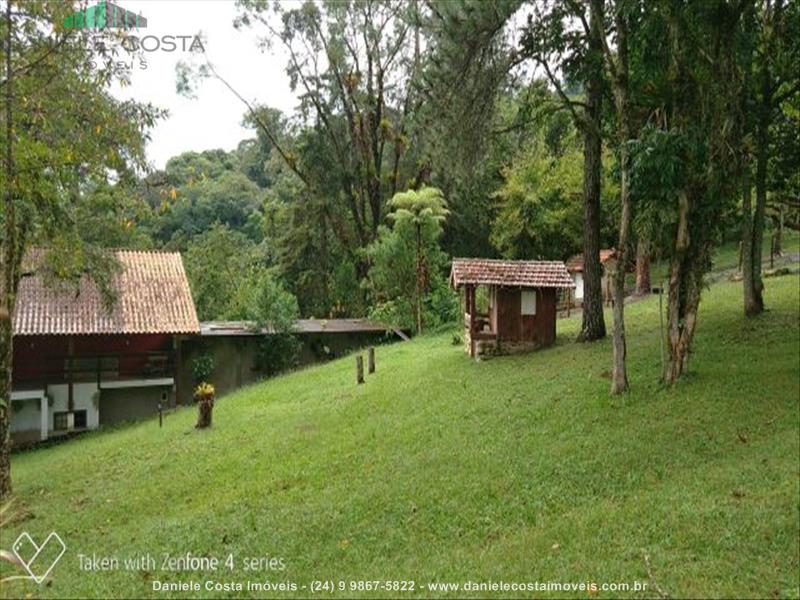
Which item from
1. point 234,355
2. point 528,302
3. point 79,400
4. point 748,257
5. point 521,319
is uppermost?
point 748,257

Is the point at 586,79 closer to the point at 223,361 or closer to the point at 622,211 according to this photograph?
the point at 622,211

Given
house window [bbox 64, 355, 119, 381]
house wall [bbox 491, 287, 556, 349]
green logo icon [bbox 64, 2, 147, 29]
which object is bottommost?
house window [bbox 64, 355, 119, 381]

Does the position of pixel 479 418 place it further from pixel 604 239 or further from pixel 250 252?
pixel 250 252

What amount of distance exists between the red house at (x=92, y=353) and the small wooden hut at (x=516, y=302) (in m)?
10.1

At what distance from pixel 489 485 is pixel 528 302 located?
8.72 m

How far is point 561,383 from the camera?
12.1 metres

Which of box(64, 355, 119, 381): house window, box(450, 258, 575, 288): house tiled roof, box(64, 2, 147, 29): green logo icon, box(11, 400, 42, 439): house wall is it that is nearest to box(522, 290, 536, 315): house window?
box(450, 258, 575, 288): house tiled roof

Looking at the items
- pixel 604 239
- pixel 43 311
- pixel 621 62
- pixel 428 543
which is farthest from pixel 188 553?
pixel 604 239

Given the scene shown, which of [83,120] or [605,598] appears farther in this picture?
[83,120]

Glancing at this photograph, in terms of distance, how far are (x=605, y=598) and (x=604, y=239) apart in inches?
1166

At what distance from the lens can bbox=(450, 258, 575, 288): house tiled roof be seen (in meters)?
16.0

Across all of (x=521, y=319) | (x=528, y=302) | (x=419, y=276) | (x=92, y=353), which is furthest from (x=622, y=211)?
(x=92, y=353)

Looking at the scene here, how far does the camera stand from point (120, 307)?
20719mm

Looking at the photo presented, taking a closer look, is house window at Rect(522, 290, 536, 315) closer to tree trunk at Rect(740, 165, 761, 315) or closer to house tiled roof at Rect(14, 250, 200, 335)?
tree trunk at Rect(740, 165, 761, 315)
